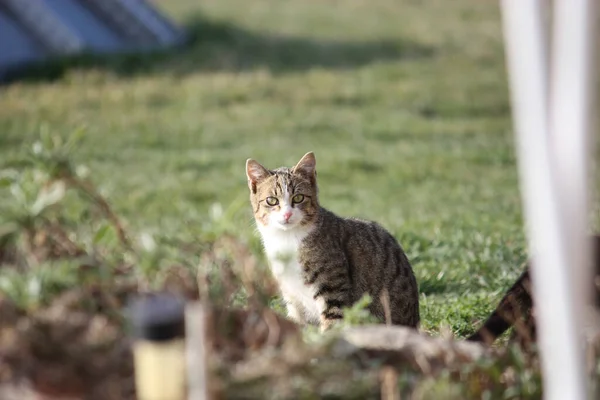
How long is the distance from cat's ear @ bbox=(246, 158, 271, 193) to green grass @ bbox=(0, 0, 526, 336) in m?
1.05

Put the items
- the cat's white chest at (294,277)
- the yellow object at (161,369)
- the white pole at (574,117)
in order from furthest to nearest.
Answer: the cat's white chest at (294,277) < the yellow object at (161,369) < the white pole at (574,117)

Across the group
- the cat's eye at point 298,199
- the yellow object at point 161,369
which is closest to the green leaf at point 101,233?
the yellow object at point 161,369

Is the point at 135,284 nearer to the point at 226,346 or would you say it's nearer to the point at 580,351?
the point at 226,346

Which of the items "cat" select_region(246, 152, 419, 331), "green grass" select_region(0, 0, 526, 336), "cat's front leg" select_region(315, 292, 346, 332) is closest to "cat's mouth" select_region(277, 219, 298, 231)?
"cat" select_region(246, 152, 419, 331)

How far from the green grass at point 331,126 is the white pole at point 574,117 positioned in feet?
8.47

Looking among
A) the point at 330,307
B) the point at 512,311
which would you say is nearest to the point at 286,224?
the point at 330,307

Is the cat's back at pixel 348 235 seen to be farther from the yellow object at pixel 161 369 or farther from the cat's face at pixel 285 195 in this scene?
the yellow object at pixel 161 369

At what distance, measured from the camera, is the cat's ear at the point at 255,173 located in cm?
570

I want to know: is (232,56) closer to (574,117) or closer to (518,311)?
(518,311)

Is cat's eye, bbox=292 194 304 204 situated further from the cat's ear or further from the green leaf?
the green leaf

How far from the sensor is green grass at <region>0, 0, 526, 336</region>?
7.61 meters

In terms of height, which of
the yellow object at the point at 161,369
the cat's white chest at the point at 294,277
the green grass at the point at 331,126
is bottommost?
the yellow object at the point at 161,369

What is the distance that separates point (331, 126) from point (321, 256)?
8.10 meters

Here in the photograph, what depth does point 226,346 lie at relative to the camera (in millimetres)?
3367
